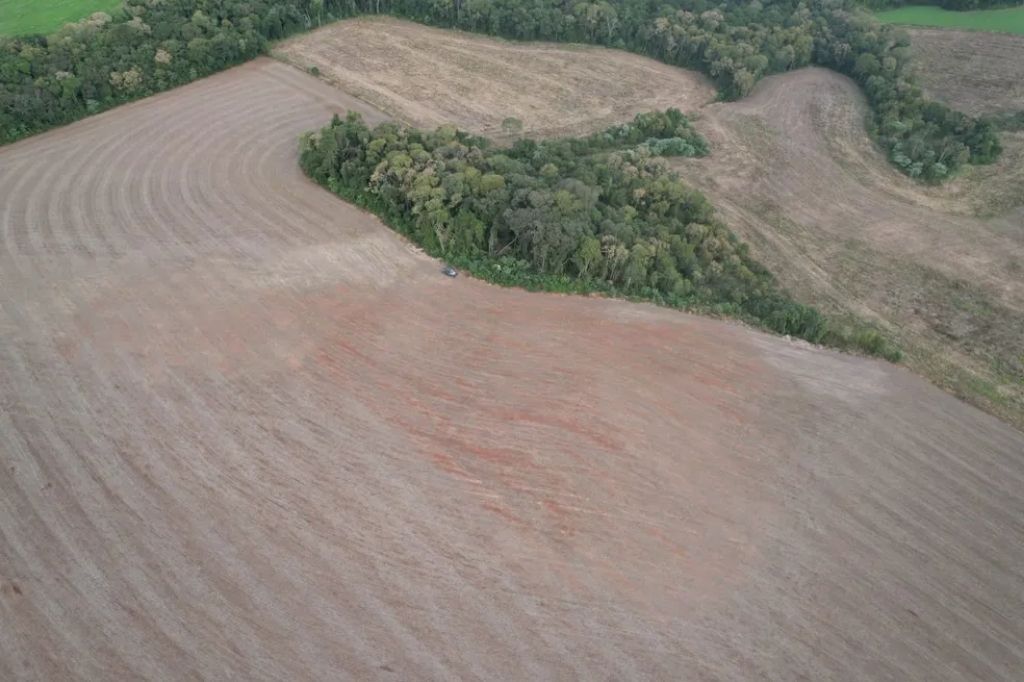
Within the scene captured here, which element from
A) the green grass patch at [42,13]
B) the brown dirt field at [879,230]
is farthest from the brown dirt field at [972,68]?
the green grass patch at [42,13]

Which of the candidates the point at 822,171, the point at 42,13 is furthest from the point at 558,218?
the point at 42,13

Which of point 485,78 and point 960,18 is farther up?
point 960,18

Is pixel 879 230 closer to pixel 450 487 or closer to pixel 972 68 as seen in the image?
pixel 972 68

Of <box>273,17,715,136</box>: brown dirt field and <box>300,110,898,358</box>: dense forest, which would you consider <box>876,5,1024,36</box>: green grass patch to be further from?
<box>300,110,898,358</box>: dense forest

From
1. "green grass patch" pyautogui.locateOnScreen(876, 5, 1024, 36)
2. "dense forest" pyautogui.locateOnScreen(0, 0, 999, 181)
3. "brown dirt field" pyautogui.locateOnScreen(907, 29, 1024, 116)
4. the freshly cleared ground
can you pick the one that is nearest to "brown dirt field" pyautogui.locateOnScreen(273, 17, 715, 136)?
the freshly cleared ground

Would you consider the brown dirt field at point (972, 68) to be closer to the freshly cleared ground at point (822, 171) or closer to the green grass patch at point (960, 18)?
the freshly cleared ground at point (822, 171)

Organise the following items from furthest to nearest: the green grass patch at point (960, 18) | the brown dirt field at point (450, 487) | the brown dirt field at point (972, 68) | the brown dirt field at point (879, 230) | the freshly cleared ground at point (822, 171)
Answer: the green grass patch at point (960, 18)
the brown dirt field at point (972, 68)
the freshly cleared ground at point (822, 171)
the brown dirt field at point (879, 230)
the brown dirt field at point (450, 487)
